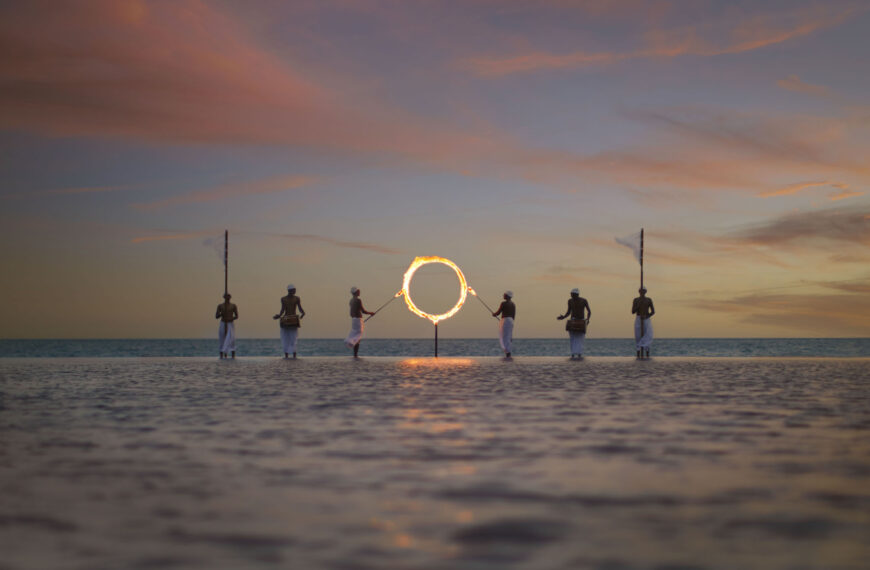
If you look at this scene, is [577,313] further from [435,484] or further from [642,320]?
[435,484]

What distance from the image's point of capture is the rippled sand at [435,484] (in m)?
3.99

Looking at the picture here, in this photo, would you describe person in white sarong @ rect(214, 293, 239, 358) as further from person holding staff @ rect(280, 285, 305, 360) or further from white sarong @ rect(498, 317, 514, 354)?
white sarong @ rect(498, 317, 514, 354)

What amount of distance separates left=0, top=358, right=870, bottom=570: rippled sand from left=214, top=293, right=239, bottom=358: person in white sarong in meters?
15.1

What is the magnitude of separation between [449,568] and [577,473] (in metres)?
2.53

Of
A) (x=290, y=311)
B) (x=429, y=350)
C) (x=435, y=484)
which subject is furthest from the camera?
(x=429, y=350)

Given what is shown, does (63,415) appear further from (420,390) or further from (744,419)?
(744,419)

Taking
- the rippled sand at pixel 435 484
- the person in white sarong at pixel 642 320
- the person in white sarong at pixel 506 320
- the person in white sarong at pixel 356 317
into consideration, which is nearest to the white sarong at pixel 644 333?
the person in white sarong at pixel 642 320

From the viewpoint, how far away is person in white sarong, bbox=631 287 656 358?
1066 inches

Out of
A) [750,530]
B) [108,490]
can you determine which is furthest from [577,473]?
[108,490]

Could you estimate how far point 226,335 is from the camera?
2762 cm

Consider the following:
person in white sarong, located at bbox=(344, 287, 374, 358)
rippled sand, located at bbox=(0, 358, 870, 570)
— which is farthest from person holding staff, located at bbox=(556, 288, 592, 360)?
rippled sand, located at bbox=(0, 358, 870, 570)

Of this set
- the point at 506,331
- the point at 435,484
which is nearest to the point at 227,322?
A: the point at 506,331

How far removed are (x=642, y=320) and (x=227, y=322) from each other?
44.0ft

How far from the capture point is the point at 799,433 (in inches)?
333
